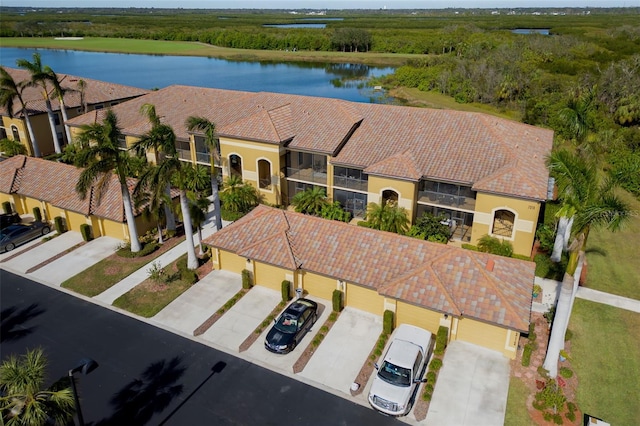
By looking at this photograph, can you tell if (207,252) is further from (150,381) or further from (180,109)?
(180,109)

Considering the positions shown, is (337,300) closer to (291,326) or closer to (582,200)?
(291,326)

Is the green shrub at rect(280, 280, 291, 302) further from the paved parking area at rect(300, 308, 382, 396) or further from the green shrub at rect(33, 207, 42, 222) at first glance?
the green shrub at rect(33, 207, 42, 222)

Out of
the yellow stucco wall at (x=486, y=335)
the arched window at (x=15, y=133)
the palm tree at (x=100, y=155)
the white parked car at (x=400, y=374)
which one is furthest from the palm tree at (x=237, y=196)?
the arched window at (x=15, y=133)

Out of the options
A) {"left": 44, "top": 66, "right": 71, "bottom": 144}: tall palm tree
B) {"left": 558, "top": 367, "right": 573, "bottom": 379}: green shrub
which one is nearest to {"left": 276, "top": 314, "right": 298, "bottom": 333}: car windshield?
{"left": 558, "top": 367, "right": 573, "bottom": 379}: green shrub

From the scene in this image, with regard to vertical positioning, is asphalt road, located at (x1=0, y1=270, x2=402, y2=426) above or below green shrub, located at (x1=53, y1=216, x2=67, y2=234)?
below

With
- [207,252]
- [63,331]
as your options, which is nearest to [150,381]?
[63,331]

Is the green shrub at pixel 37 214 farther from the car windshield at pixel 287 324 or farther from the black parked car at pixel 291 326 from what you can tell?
the car windshield at pixel 287 324
